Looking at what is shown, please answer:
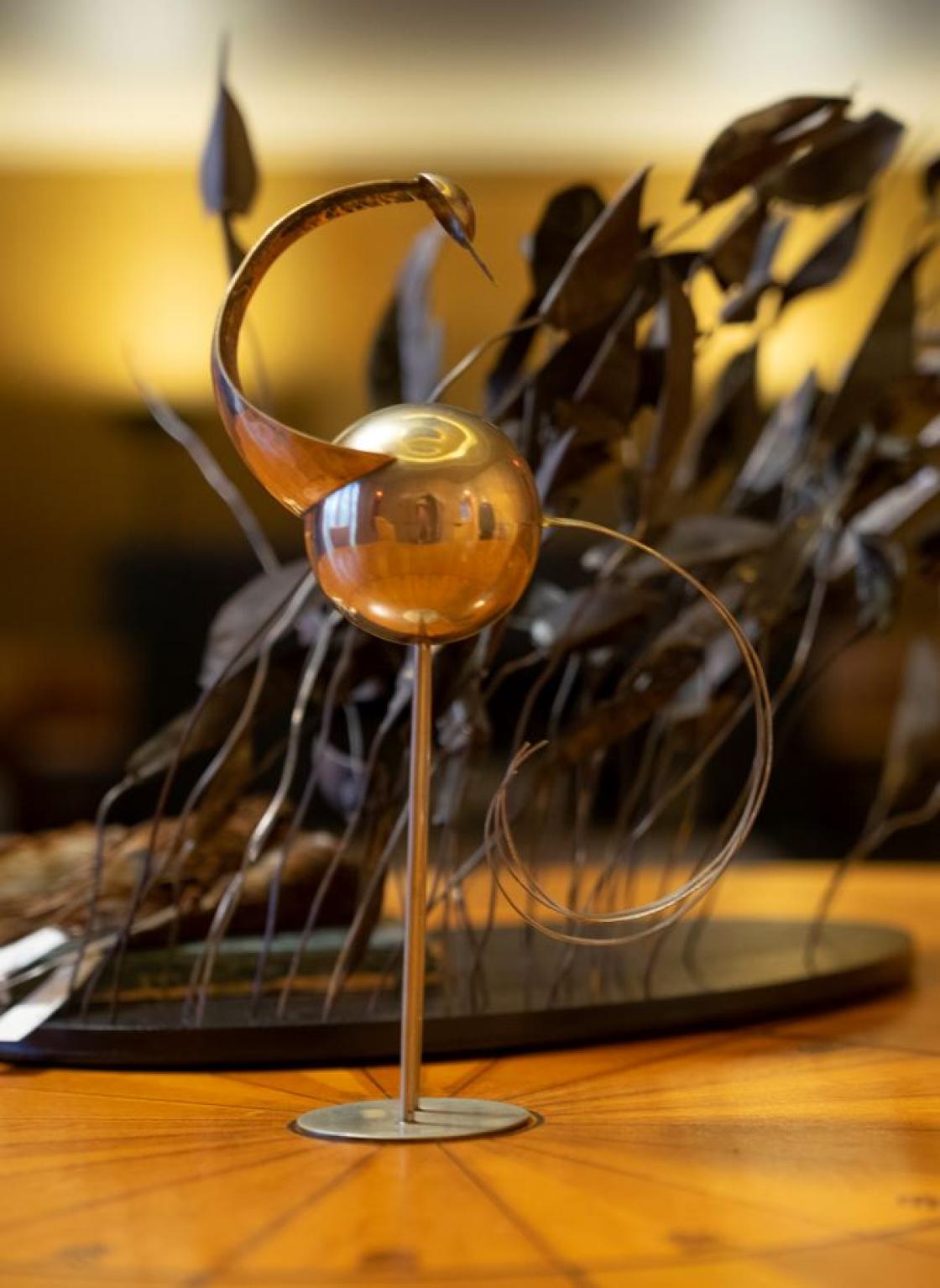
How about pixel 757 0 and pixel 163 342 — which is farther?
pixel 163 342

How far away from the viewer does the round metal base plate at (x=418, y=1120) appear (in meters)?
0.53

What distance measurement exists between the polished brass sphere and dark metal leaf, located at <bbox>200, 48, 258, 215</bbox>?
28cm

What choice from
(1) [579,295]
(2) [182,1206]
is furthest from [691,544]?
(2) [182,1206]

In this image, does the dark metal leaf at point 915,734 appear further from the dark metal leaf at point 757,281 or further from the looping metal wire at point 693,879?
the looping metal wire at point 693,879

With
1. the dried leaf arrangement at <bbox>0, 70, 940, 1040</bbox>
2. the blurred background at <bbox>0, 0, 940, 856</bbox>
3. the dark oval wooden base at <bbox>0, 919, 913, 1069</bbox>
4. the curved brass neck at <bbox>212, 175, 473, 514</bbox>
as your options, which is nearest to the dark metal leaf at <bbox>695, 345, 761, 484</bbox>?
the dried leaf arrangement at <bbox>0, 70, 940, 1040</bbox>

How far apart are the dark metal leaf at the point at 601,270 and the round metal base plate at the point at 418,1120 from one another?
31cm

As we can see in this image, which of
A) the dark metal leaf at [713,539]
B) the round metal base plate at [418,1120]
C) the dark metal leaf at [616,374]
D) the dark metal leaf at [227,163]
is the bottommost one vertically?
the round metal base plate at [418,1120]

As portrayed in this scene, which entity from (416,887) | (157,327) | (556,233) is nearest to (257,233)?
(157,327)

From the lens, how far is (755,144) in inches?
28.1

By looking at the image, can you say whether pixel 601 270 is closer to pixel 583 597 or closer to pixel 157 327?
pixel 583 597

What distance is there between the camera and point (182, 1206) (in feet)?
1.53

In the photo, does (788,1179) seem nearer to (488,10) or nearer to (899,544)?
(899,544)

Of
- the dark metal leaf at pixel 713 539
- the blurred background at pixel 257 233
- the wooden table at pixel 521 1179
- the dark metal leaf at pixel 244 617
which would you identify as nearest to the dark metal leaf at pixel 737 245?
the dark metal leaf at pixel 713 539

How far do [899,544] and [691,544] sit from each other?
0.73 ft
